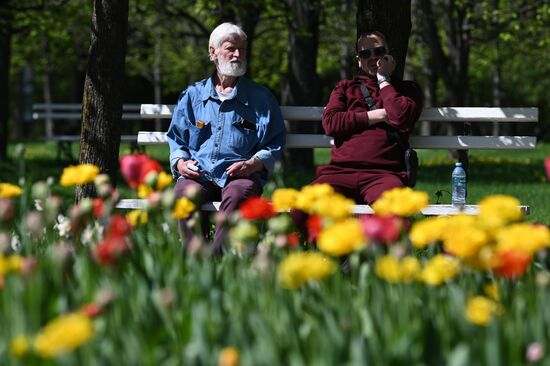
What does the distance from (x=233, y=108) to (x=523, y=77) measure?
128 feet

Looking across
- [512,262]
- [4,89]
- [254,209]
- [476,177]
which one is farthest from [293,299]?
[4,89]

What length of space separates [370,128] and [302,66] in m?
9.87

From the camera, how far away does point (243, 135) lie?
5.52 meters

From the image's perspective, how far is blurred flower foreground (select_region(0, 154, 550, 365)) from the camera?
2.58 meters

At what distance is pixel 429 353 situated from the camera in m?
2.70

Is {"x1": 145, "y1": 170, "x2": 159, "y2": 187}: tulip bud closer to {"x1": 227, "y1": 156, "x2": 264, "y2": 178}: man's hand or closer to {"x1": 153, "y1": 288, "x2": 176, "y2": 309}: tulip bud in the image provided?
{"x1": 153, "y1": 288, "x2": 176, "y2": 309}: tulip bud

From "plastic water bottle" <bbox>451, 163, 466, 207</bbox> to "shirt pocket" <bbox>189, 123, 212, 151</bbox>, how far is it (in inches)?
53.5

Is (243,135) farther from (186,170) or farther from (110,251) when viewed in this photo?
(110,251)

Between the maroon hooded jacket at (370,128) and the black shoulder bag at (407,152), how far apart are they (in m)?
0.02

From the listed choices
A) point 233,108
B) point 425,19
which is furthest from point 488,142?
point 425,19

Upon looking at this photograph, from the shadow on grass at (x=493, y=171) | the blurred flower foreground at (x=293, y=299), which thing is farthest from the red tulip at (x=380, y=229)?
the shadow on grass at (x=493, y=171)

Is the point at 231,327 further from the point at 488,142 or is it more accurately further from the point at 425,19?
the point at 425,19

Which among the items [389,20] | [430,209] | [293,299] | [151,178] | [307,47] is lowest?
[293,299]

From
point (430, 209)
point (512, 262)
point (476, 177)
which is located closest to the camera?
point (512, 262)
